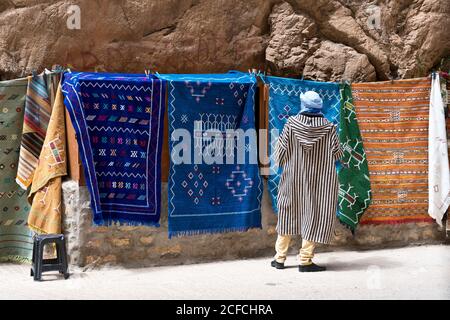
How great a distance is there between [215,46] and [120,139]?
1.74 m

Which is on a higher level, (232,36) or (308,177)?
(232,36)

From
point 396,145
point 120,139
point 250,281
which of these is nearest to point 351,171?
point 396,145

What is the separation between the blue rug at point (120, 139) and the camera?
566 centimetres

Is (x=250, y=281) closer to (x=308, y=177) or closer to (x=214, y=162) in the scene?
(x=308, y=177)

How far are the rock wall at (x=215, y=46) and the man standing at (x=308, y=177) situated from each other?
25.4 inches

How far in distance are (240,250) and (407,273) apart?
1.57m

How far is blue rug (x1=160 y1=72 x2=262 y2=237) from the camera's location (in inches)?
237

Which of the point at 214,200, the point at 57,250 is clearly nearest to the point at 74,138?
the point at 57,250

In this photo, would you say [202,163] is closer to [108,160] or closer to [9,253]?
[108,160]

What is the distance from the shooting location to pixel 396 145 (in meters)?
6.98

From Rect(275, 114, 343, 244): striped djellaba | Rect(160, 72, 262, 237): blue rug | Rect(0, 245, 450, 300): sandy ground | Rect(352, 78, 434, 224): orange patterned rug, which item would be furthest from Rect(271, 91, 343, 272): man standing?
Rect(352, 78, 434, 224): orange patterned rug

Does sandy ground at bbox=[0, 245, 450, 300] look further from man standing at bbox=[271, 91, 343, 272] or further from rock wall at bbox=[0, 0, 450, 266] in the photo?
man standing at bbox=[271, 91, 343, 272]

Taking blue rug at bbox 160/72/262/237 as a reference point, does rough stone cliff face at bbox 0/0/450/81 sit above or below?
above

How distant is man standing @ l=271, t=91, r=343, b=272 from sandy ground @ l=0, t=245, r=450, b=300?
1.20 feet
